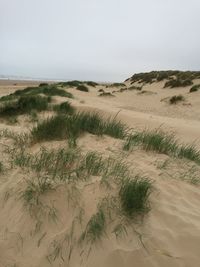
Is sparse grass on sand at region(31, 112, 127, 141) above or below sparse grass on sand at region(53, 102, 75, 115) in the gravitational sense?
above

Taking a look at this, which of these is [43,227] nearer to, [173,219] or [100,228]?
[100,228]

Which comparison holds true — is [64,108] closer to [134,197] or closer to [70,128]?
[70,128]

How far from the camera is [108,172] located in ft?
11.6

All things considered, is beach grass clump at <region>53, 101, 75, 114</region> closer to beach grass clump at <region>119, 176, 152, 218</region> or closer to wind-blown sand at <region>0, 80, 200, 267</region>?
wind-blown sand at <region>0, 80, 200, 267</region>

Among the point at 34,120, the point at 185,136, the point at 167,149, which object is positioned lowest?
the point at 185,136

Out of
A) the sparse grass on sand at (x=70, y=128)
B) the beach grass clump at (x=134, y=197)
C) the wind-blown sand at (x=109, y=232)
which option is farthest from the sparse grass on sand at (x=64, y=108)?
the beach grass clump at (x=134, y=197)

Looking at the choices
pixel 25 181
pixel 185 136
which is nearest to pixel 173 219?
pixel 25 181

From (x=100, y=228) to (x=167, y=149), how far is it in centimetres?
228

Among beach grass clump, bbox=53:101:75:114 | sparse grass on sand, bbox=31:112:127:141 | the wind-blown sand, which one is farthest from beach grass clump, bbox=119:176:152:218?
beach grass clump, bbox=53:101:75:114

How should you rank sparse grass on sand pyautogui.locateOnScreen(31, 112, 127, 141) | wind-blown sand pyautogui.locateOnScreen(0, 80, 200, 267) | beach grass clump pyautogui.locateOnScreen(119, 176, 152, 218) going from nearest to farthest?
1. wind-blown sand pyautogui.locateOnScreen(0, 80, 200, 267)
2. beach grass clump pyautogui.locateOnScreen(119, 176, 152, 218)
3. sparse grass on sand pyautogui.locateOnScreen(31, 112, 127, 141)

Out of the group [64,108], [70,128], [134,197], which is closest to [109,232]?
[134,197]

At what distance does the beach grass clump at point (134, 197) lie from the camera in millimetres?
2916

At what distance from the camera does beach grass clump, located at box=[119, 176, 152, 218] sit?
2916mm

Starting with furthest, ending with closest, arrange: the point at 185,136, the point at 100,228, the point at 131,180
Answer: the point at 185,136
the point at 131,180
the point at 100,228
